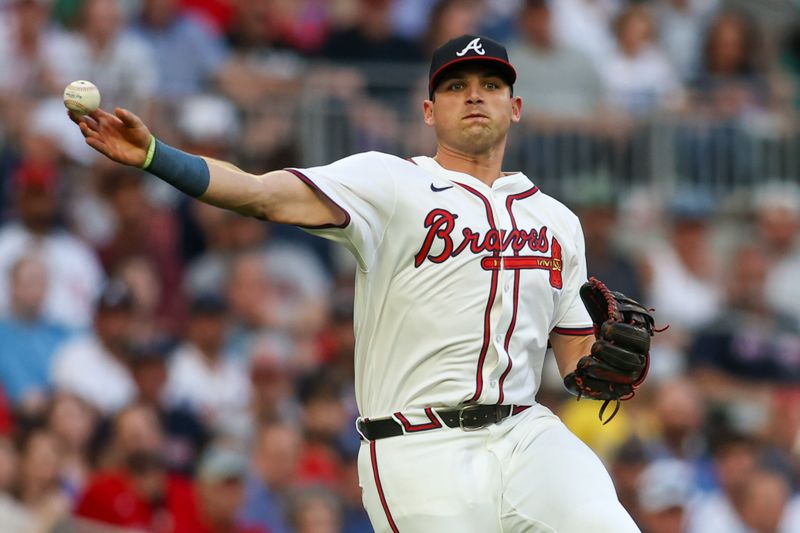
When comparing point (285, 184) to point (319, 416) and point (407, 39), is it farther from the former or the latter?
point (407, 39)

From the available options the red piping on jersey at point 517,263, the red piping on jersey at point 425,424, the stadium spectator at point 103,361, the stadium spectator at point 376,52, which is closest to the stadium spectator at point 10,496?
the stadium spectator at point 103,361

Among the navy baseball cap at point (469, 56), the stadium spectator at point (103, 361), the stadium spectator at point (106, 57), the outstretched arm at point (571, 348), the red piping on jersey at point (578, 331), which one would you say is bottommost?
the stadium spectator at point (103, 361)

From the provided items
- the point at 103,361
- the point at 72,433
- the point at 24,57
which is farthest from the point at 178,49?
the point at 72,433

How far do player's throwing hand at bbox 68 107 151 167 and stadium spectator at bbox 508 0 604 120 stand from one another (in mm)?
7879

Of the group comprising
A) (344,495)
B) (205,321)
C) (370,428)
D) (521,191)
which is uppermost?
(521,191)

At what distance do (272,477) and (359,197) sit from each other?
4431 millimetres

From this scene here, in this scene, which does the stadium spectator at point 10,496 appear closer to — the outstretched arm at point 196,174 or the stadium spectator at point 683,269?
the outstretched arm at point 196,174

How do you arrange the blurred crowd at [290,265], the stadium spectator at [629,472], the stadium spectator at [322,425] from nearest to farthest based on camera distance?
1. the blurred crowd at [290,265]
2. the stadium spectator at [629,472]
3. the stadium spectator at [322,425]

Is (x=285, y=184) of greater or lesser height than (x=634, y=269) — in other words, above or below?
above

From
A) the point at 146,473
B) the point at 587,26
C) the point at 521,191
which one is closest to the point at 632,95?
the point at 587,26

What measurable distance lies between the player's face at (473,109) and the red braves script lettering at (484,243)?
363 millimetres

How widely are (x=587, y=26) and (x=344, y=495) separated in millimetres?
5988

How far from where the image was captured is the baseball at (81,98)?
5371 mm

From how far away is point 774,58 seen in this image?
593 inches
